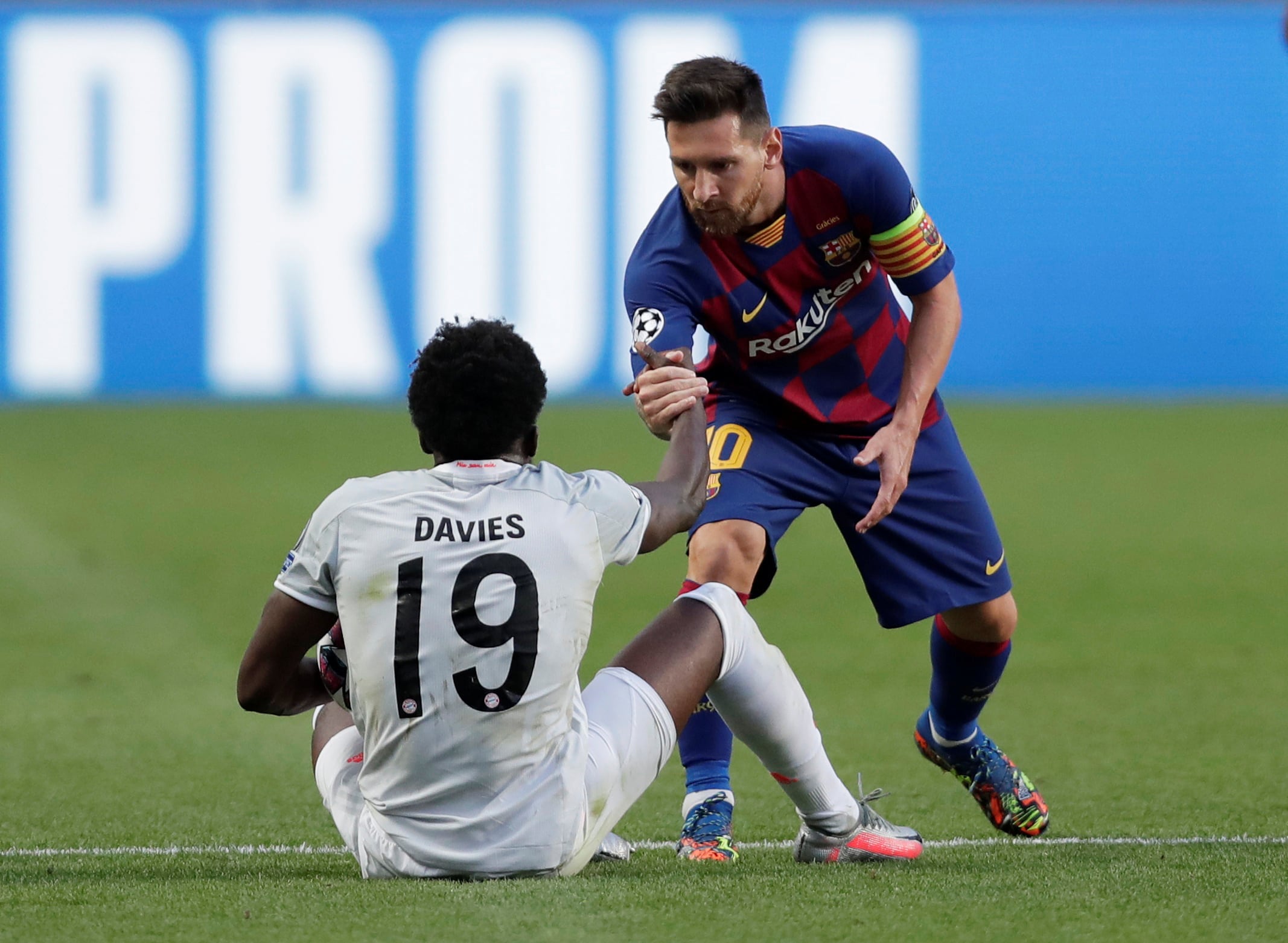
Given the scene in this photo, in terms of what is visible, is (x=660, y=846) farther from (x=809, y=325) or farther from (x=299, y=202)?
(x=299, y=202)

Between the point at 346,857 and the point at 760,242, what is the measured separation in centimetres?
181

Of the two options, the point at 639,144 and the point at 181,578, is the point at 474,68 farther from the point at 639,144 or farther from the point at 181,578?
the point at 181,578

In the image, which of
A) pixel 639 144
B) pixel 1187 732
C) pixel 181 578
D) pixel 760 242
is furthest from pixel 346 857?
pixel 639 144

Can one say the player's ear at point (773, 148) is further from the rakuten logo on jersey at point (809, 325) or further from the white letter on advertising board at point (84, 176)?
the white letter on advertising board at point (84, 176)

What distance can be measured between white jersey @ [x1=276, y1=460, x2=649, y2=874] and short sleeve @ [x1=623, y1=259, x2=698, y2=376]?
3.04 feet

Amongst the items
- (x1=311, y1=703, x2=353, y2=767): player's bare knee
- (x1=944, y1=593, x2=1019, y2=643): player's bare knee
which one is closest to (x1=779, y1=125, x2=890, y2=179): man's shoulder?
(x1=944, y1=593, x2=1019, y2=643): player's bare knee

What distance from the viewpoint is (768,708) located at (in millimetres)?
3914

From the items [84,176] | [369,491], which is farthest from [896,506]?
[84,176]

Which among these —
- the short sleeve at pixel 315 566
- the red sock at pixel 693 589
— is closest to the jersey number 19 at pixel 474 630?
the short sleeve at pixel 315 566

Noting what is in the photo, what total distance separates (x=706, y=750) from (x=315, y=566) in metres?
1.43

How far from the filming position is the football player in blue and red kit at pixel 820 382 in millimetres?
4566

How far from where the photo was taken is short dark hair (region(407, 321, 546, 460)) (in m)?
3.58

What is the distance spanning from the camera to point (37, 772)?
5.46 m

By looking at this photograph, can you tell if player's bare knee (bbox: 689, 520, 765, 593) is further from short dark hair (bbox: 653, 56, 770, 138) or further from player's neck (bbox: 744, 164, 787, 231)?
short dark hair (bbox: 653, 56, 770, 138)
